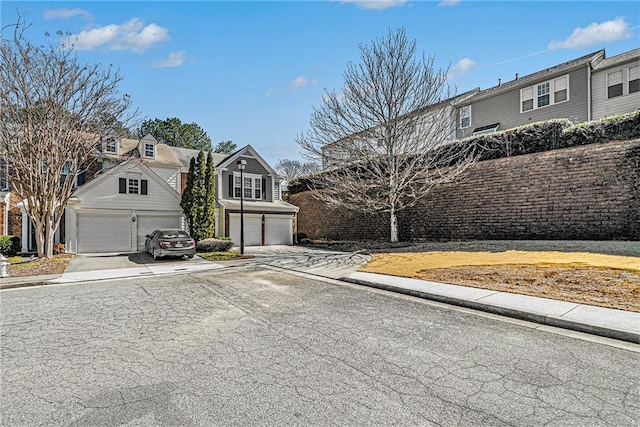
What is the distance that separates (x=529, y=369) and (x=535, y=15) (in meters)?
10.5

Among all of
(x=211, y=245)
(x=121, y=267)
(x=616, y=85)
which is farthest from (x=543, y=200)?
(x=121, y=267)

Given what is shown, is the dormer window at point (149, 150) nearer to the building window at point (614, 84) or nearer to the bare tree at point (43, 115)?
the bare tree at point (43, 115)

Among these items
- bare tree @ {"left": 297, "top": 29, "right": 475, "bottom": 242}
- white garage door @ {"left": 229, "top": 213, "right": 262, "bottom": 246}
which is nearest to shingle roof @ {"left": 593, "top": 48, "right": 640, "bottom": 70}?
bare tree @ {"left": 297, "top": 29, "right": 475, "bottom": 242}

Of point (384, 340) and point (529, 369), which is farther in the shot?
point (384, 340)

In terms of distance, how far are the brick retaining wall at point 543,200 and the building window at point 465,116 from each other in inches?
363

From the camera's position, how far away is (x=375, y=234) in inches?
850

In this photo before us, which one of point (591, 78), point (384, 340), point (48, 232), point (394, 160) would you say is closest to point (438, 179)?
point (394, 160)

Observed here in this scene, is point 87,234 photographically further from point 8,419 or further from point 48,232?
point 8,419

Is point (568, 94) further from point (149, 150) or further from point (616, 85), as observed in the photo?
point (149, 150)

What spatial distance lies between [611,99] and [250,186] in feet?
72.7

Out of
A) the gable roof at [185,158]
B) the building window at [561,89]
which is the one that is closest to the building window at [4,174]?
the gable roof at [185,158]

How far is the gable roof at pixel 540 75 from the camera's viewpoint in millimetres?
18562

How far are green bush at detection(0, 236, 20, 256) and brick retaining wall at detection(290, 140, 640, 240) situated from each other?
20699mm

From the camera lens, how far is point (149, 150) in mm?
22500
